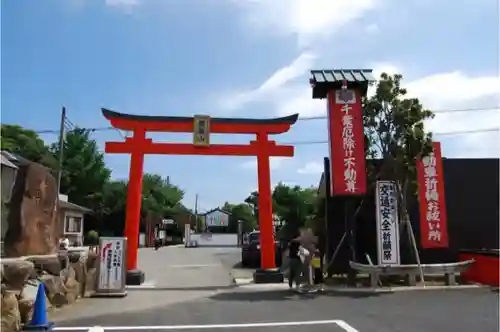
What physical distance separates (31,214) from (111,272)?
349cm

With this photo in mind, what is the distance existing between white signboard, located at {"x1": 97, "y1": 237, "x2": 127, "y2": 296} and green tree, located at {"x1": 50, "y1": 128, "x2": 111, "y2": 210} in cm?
3359

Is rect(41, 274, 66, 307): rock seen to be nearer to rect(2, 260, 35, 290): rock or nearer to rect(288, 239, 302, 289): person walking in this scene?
rect(2, 260, 35, 290): rock

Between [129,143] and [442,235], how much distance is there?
34.9ft

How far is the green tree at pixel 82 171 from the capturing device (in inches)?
1745

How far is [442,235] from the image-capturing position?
617 inches

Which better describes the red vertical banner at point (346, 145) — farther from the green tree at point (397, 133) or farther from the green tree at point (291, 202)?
the green tree at point (291, 202)

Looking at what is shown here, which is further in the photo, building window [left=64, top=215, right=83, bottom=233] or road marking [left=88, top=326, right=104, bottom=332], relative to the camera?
building window [left=64, top=215, right=83, bottom=233]

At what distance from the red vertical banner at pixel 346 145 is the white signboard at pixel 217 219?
61.6 metres

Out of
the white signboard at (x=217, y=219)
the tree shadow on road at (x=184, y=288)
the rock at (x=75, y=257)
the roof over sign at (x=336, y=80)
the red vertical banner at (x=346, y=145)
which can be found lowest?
the tree shadow on road at (x=184, y=288)

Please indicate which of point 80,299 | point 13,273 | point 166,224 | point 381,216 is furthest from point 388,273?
point 166,224

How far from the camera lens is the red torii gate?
1504 cm

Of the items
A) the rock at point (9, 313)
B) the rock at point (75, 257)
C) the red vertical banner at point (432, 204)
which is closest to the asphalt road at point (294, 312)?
the rock at point (9, 313)

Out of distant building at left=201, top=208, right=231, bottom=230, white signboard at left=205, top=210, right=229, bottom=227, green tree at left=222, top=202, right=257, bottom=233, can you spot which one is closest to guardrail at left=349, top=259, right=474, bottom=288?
green tree at left=222, top=202, right=257, bottom=233

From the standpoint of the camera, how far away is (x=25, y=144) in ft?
150
